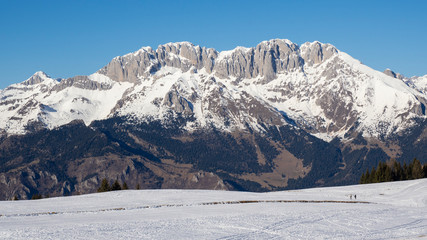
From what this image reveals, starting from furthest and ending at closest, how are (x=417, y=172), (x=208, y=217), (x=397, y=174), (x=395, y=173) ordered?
(x=417, y=172) < (x=397, y=174) < (x=395, y=173) < (x=208, y=217)

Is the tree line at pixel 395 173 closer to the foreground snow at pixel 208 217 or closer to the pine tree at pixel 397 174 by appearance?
the pine tree at pixel 397 174

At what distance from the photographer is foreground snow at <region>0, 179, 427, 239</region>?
222 ft

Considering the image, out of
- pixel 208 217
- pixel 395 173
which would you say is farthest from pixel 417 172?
pixel 208 217

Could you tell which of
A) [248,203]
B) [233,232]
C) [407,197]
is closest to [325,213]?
[248,203]

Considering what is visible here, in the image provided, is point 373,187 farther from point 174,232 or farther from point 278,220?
point 174,232

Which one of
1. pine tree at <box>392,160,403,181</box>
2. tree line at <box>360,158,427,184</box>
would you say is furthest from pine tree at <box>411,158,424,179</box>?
pine tree at <box>392,160,403,181</box>

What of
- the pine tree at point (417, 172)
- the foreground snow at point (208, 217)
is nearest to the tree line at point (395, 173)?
the pine tree at point (417, 172)

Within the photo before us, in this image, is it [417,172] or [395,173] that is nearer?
[395,173]

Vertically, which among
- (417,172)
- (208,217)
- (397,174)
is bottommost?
(208,217)

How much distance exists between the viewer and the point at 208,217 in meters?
81.1

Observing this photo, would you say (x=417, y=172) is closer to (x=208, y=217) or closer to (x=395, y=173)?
(x=395, y=173)

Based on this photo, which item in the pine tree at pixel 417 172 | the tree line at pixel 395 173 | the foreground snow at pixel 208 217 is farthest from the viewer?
the pine tree at pixel 417 172

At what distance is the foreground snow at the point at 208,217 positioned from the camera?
222ft

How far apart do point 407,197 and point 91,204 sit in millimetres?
66944
